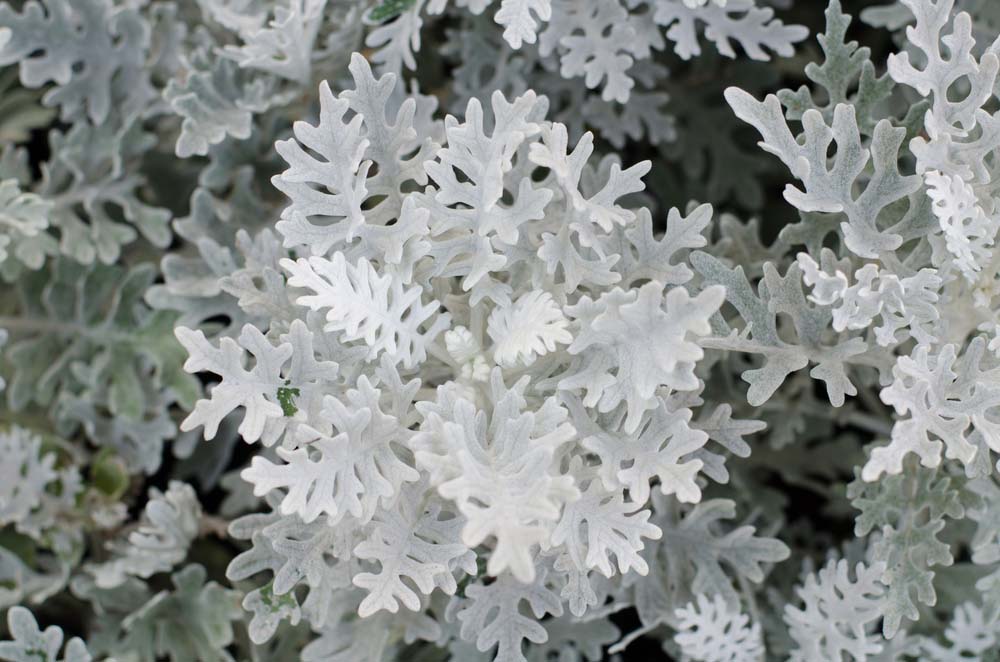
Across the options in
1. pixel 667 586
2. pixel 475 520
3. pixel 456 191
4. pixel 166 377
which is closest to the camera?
pixel 475 520

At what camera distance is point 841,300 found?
3.44ft

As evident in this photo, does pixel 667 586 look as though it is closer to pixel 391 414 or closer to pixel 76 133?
pixel 391 414

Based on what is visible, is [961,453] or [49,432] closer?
[961,453]

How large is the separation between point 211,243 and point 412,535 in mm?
453

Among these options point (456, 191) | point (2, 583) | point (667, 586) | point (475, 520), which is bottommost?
point (2, 583)

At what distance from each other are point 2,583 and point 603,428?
852 millimetres

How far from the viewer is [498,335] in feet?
3.38

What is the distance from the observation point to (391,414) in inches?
40.5

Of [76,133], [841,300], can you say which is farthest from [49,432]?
[841,300]

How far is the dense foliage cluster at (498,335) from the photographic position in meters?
0.97

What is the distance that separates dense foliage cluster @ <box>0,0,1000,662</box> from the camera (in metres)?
0.97

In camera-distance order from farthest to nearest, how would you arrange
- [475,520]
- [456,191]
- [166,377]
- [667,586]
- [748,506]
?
[748,506] → [166,377] → [667,586] → [456,191] → [475,520]

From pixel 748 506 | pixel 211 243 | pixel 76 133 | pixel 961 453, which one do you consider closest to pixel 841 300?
pixel 961 453

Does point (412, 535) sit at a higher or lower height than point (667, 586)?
higher
